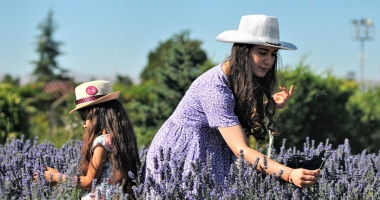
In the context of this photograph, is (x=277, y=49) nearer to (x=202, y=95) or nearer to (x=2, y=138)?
(x=202, y=95)

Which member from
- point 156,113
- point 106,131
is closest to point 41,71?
point 156,113

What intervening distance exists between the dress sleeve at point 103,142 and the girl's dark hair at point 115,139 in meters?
0.02

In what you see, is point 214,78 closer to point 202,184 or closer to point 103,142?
point 202,184

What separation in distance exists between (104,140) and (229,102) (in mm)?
832

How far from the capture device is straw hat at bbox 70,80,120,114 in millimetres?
3562

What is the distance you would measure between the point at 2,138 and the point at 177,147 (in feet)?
15.1

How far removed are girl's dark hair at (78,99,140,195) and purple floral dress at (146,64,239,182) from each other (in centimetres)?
22

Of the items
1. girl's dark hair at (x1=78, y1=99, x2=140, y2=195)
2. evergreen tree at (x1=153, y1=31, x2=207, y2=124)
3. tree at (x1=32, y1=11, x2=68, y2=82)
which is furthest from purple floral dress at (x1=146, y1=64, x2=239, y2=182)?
tree at (x1=32, y1=11, x2=68, y2=82)

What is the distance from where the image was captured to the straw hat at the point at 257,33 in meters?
3.03

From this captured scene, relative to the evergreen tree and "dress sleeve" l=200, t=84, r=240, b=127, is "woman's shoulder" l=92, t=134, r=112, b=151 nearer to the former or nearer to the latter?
"dress sleeve" l=200, t=84, r=240, b=127

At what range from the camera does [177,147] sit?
317 centimetres

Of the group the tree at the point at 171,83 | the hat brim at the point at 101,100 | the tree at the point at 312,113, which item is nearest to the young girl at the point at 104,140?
the hat brim at the point at 101,100

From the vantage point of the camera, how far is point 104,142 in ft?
11.2

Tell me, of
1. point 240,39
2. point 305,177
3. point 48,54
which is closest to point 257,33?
point 240,39
